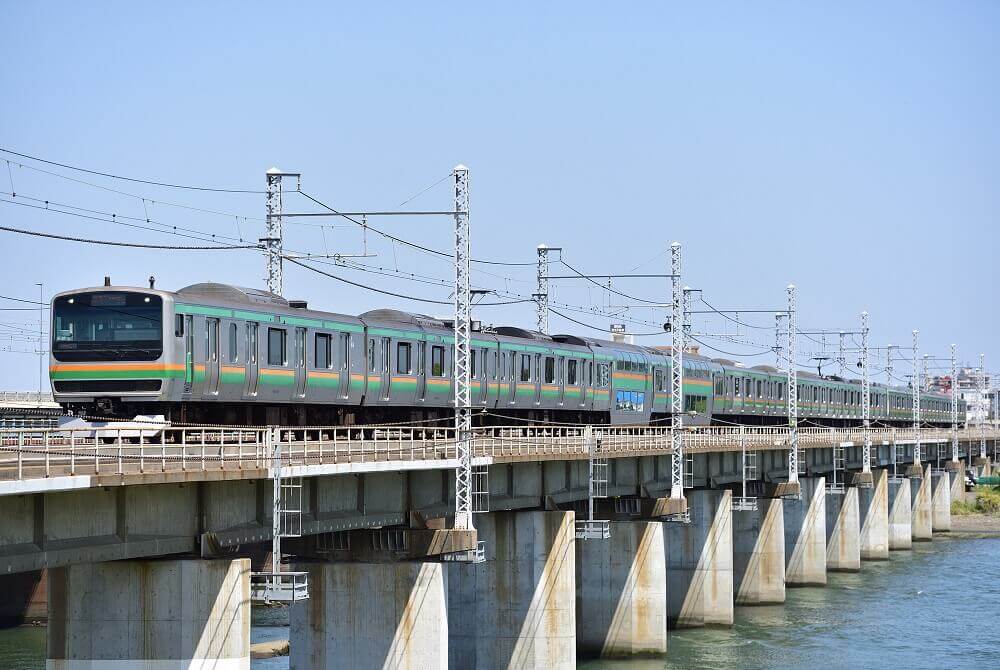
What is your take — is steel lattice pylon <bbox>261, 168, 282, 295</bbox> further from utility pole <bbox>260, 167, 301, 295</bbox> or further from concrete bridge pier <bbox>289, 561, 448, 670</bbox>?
concrete bridge pier <bbox>289, 561, 448, 670</bbox>

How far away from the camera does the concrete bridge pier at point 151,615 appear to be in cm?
3038

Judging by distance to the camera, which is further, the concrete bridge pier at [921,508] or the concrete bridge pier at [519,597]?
the concrete bridge pier at [921,508]

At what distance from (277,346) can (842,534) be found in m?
57.4

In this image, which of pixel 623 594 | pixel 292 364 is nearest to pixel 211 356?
pixel 292 364

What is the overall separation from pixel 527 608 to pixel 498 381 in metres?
11.6

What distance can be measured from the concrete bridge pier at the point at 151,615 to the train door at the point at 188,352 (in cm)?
915

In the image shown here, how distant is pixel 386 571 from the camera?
39.9 meters

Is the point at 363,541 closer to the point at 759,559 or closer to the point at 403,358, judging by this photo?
the point at 403,358

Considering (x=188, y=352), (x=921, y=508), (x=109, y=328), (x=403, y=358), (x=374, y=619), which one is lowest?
(x=921, y=508)

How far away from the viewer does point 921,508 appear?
119625mm

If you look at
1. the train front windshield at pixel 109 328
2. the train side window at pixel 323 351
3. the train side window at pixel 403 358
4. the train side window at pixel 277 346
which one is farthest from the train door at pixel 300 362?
the train front windshield at pixel 109 328

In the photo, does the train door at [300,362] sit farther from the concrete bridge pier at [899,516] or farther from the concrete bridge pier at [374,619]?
the concrete bridge pier at [899,516]

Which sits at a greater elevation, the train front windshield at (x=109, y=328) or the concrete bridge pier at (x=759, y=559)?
the train front windshield at (x=109, y=328)

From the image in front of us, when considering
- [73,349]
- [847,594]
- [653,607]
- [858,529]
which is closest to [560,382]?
[653,607]
